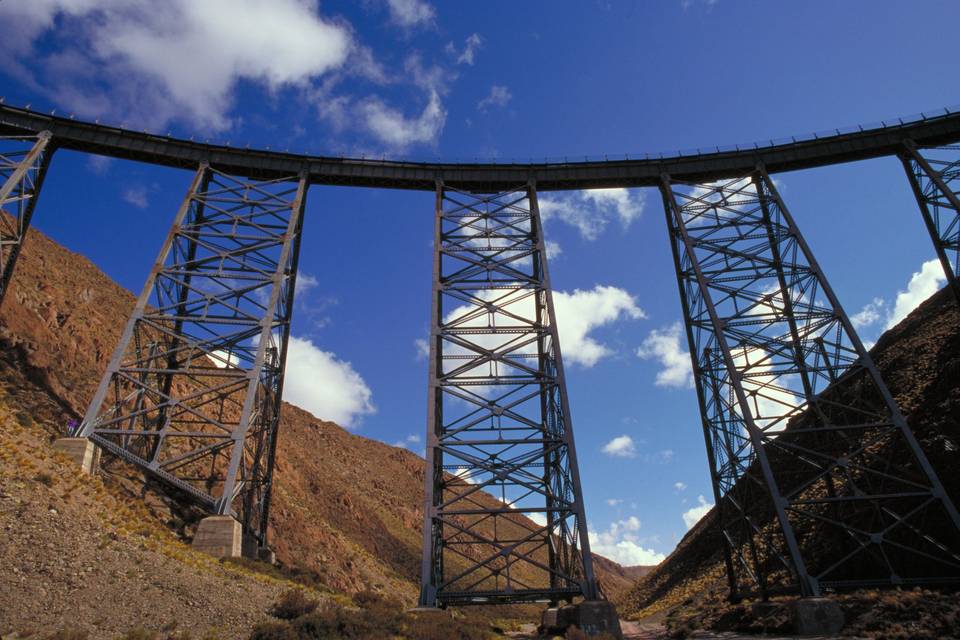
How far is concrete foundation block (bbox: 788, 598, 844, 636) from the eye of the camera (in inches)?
494

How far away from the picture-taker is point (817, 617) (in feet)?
41.7

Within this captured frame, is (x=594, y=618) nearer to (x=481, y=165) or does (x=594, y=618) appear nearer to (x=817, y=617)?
(x=817, y=617)

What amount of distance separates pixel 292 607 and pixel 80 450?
7313mm

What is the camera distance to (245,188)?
64.7 feet

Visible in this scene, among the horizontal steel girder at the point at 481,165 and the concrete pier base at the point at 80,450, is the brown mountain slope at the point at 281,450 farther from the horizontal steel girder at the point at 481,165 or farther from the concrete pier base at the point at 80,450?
the horizontal steel girder at the point at 481,165

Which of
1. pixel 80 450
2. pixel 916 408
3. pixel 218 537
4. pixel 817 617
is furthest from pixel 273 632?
pixel 916 408

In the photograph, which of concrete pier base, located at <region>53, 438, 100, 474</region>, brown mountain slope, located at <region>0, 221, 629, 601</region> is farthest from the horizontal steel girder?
concrete pier base, located at <region>53, 438, 100, 474</region>

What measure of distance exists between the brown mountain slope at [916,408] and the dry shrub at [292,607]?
1498cm

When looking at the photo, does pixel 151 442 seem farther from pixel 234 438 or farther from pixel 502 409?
pixel 502 409

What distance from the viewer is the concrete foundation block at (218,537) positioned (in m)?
13.4

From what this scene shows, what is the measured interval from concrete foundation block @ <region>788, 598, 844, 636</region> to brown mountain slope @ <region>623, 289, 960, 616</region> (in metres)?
5.50

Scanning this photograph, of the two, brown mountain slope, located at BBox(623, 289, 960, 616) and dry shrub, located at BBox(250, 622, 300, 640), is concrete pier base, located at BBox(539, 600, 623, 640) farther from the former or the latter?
brown mountain slope, located at BBox(623, 289, 960, 616)

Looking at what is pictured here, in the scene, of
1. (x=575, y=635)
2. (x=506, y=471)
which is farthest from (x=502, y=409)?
(x=575, y=635)

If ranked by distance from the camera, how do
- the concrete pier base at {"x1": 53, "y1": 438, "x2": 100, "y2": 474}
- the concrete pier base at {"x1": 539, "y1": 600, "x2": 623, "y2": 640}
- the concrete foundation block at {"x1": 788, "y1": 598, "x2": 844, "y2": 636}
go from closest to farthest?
the concrete foundation block at {"x1": 788, "y1": 598, "x2": 844, "y2": 636} → the concrete pier base at {"x1": 539, "y1": 600, "x2": 623, "y2": 640} → the concrete pier base at {"x1": 53, "y1": 438, "x2": 100, "y2": 474}
